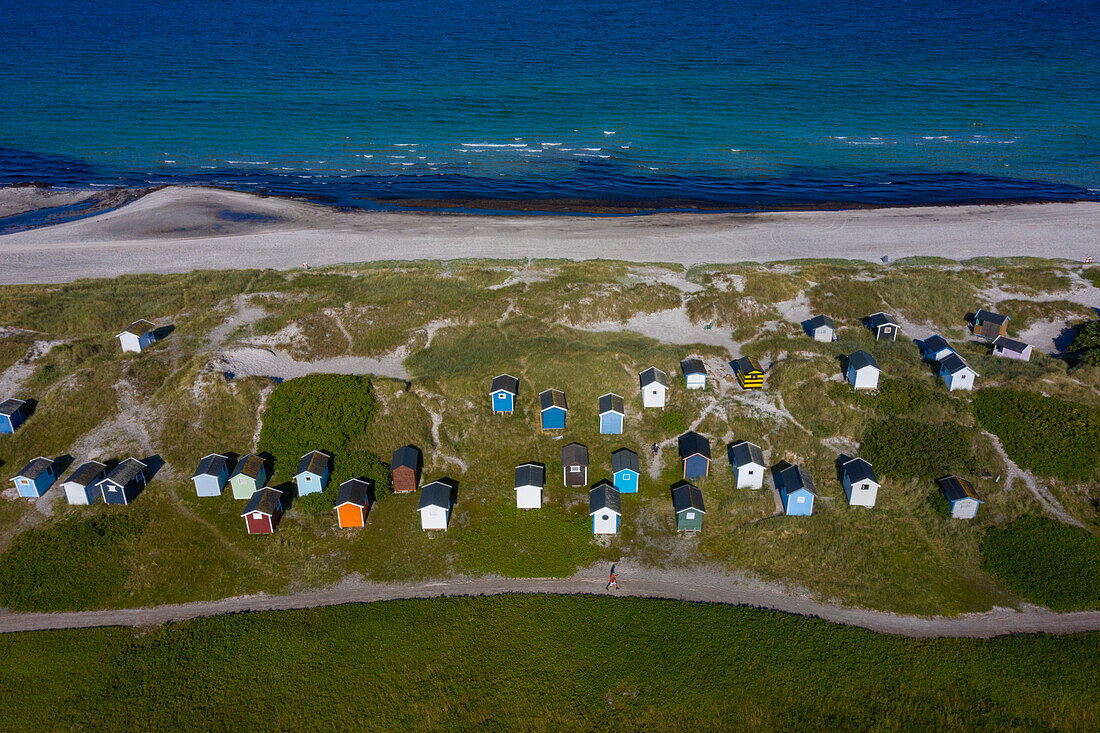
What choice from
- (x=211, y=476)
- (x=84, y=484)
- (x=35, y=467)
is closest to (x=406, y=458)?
(x=211, y=476)

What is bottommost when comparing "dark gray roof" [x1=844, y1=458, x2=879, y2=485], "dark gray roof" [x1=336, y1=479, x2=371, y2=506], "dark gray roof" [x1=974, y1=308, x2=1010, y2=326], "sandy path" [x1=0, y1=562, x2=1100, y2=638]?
"sandy path" [x1=0, y1=562, x2=1100, y2=638]

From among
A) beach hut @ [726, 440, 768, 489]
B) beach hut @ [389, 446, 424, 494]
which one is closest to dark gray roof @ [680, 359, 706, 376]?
beach hut @ [726, 440, 768, 489]

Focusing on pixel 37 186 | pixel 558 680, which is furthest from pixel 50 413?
pixel 37 186

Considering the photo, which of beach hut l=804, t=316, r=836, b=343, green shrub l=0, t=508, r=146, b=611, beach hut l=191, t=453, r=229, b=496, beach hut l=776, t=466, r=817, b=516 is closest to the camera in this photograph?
green shrub l=0, t=508, r=146, b=611

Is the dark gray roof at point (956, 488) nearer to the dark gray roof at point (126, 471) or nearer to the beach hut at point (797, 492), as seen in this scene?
the beach hut at point (797, 492)

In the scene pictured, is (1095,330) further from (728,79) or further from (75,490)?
(728,79)

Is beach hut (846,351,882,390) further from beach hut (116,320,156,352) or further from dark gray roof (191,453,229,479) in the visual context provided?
beach hut (116,320,156,352)

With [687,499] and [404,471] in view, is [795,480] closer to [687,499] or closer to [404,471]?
[687,499]
